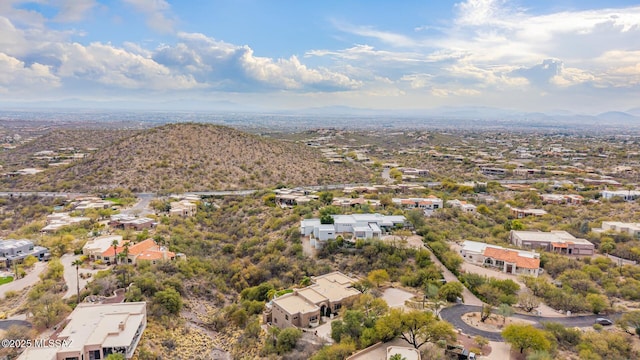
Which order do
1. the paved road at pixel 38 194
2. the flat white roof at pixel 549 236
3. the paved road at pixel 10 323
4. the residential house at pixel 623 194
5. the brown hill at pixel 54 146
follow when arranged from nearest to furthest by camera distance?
1. the paved road at pixel 10 323
2. the flat white roof at pixel 549 236
3. the residential house at pixel 623 194
4. the paved road at pixel 38 194
5. the brown hill at pixel 54 146

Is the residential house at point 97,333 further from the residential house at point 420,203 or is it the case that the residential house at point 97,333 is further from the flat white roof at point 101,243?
the residential house at point 420,203

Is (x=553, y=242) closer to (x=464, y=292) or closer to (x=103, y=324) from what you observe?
(x=464, y=292)

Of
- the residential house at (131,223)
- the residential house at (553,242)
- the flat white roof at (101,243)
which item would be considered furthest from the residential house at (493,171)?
the flat white roof at (101,243)

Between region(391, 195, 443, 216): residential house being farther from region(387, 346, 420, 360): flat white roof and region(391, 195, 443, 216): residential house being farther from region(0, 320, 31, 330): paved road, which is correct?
region(0, 320, 31, 330): paved road

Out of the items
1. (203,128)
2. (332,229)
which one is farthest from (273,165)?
(332,229)

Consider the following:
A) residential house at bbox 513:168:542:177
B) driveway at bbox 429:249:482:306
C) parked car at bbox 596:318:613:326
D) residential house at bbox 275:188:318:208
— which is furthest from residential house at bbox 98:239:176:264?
residential house at bbox 513:168:542:177

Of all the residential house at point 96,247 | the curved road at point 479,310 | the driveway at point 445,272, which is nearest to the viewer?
the curved road at point 479,310

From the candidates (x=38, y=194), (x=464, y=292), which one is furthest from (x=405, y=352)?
(x=38, y=194)
